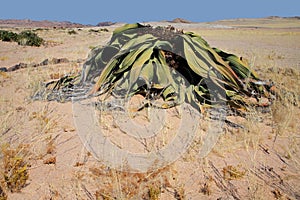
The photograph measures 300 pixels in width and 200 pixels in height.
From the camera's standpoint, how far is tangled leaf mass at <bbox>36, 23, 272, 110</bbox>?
3031 mm

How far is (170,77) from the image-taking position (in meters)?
3.16

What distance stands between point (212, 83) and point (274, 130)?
76cm

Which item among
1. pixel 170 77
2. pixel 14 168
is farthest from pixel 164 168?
pixel 170 77

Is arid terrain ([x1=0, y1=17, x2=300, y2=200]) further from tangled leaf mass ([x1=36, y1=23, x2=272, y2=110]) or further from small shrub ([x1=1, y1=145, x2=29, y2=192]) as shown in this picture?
tangled leaf mass ([x1=36, y1=23, x2=272, y2=110])

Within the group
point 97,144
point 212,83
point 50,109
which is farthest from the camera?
point 50,109

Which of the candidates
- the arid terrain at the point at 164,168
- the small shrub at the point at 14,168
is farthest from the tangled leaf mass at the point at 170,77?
the small shrub at the point at 14,168

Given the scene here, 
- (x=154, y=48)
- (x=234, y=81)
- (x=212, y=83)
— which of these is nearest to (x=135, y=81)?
(x=154, y=48)

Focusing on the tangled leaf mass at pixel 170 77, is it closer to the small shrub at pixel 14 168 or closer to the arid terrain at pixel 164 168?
the arid terrain at pixel 164 168

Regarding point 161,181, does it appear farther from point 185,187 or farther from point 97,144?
point 97,144

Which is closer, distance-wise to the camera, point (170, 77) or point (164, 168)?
point (164, 168)

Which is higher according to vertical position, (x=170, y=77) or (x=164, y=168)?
(x=170, y=77)

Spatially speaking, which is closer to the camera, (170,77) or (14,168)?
(14,168)

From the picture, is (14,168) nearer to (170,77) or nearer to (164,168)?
(164,168)

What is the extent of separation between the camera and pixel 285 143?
2.48 metres
